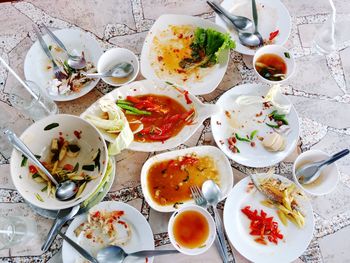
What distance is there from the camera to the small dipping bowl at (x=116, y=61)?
6.53 ft

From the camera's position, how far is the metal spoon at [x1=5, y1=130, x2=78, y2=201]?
1.60m

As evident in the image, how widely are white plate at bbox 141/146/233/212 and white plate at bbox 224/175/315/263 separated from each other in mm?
43

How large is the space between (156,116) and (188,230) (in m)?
0.55

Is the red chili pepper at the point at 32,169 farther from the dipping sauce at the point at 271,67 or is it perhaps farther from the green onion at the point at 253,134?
the dipping sauce at the point at 271,67

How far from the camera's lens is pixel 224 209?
5.80 feet

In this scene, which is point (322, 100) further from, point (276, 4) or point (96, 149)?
point (96, 149)

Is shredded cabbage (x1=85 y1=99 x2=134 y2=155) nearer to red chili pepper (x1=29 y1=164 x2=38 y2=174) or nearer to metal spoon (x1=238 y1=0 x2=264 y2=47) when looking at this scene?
red chili pepper (x1=29 y1=164 x2=38 y2=174)

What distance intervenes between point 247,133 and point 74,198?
838 millimetres

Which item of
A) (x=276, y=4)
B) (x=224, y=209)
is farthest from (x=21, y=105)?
(x=276, y=4)

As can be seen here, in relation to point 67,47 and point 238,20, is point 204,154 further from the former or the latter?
point 67,47

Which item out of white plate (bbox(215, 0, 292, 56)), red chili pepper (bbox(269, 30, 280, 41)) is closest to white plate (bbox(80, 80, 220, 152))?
white plate (bbox(215, 0, 292, 56))

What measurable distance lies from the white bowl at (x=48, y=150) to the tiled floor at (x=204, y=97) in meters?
0.17

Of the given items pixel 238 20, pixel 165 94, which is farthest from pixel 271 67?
pixel 165 94

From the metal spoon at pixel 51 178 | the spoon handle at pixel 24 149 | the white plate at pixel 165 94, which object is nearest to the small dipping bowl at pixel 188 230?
the white plate at pixel 165 94
